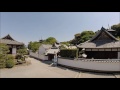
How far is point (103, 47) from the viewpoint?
1502 centimetres

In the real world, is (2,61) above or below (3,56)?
below

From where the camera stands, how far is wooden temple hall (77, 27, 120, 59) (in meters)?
15.2

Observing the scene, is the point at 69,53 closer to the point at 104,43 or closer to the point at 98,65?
the point at 104,43

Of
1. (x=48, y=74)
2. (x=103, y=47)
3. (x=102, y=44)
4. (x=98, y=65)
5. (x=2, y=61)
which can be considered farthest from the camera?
(x=102, y=44)

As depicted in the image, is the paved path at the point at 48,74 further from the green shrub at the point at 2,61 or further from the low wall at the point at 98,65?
the green shrub at the point at 2,61

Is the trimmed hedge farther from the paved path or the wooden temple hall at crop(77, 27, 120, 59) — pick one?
the paved path

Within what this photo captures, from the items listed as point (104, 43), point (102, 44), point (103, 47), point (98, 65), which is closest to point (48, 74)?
point (98, 65)

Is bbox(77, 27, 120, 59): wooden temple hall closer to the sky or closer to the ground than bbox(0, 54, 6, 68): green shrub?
closer to the sky

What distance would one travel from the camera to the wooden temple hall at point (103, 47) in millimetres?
15188

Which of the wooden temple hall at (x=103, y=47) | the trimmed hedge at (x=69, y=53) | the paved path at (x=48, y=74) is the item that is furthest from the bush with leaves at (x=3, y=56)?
the wooden temple hall at (x=103, y=47)

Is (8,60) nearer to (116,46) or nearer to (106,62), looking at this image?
(106,62)

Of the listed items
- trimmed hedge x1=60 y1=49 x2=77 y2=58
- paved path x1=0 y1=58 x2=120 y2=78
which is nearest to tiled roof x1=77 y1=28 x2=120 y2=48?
trimmed hedge x1=60 y1=49 x2=77 y2=58
